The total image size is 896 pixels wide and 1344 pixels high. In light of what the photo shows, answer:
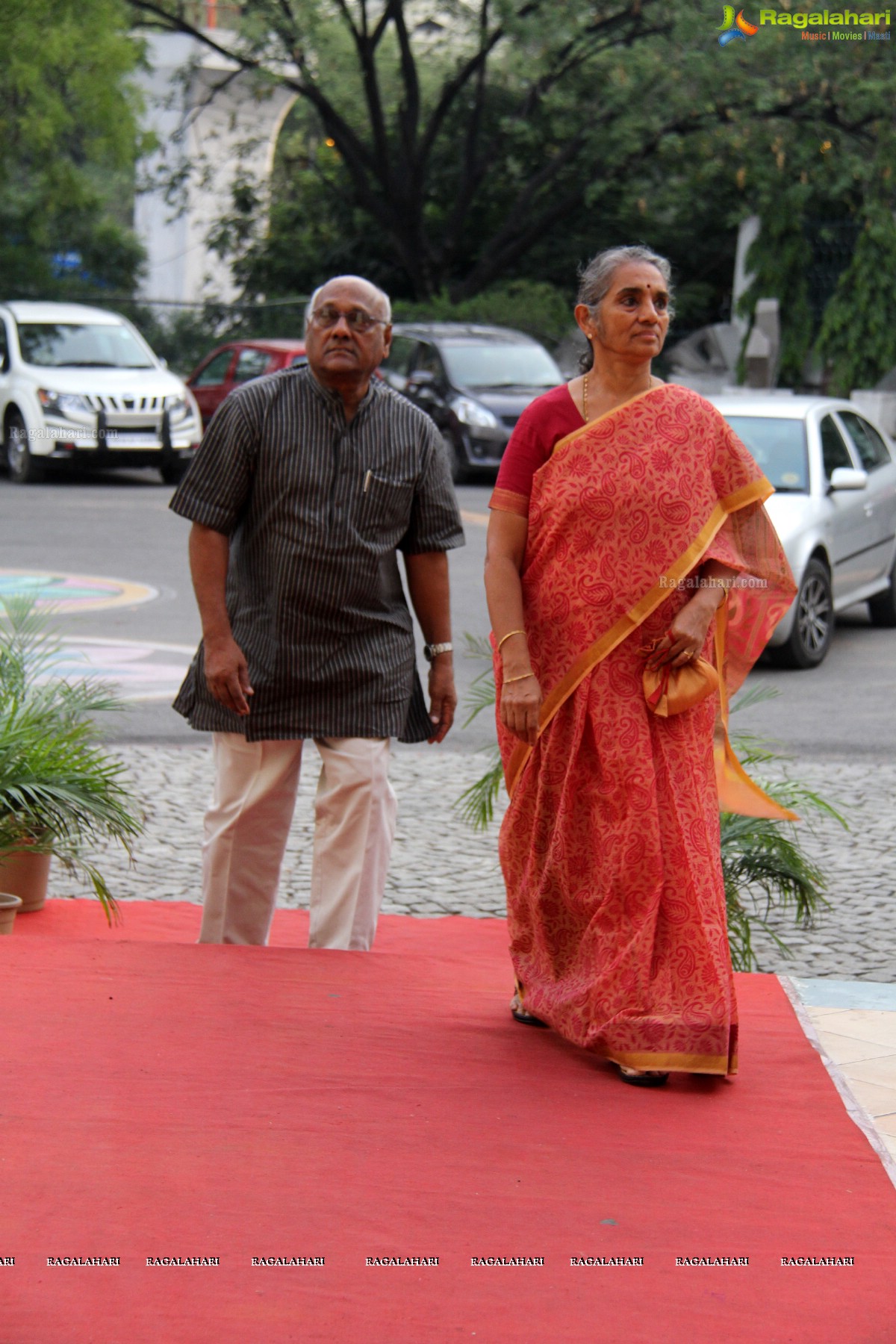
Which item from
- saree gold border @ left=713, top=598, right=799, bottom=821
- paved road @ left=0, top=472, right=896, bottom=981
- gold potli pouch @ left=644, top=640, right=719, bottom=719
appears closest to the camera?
gold potli pouch @ left=644, top=640, right=719, bottom=719

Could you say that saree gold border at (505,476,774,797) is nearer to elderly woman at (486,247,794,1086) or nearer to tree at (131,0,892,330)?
elderly woman at (486,247,794,1086)

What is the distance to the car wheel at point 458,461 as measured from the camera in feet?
62.2

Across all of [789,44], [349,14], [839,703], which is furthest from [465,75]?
[839,703]

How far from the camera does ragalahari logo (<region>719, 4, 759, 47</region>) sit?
21797mm

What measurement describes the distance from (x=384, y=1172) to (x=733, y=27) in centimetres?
2169

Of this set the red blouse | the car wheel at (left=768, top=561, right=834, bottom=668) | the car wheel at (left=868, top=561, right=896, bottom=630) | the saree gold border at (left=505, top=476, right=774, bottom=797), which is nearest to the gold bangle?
the saree gold border at (left=505, top=476, right=774, bottom=797)

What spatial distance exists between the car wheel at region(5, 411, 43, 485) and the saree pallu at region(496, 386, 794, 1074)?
1563 cm

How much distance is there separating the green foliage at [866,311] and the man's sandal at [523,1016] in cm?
1996

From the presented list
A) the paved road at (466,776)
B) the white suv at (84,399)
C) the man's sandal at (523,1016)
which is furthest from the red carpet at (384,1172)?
the white suv at (84,399)

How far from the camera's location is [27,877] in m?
5.05

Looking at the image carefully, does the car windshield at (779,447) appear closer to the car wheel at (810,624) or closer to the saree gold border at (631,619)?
the car wheel at (810,624)

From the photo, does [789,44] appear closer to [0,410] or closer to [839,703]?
[0,410]

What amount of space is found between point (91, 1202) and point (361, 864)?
1.62m

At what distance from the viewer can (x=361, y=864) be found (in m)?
4.36
